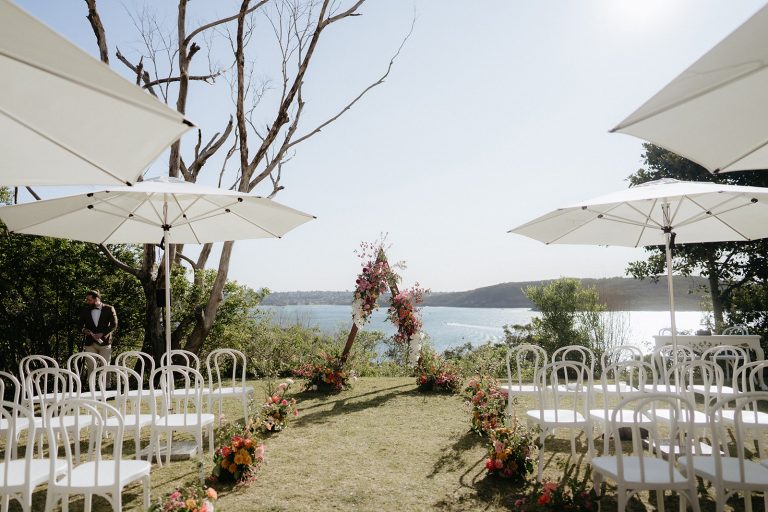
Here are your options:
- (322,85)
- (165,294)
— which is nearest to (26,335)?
(165,294)

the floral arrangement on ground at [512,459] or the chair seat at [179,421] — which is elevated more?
the chair seat at [179,421]

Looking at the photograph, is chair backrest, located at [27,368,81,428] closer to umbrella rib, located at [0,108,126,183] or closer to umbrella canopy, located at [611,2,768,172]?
umbrella rib, located at [0,108,126,183]

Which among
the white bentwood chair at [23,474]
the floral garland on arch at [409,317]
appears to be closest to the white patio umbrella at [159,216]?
the white bentwood chair at [23,474]

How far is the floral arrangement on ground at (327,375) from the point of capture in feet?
27.3

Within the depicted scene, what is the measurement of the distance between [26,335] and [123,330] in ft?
5.19

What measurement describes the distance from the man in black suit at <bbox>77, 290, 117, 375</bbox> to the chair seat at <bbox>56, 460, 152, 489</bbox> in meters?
4.52

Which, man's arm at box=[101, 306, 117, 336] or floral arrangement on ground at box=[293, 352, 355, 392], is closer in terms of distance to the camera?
man's arm at box=[101, 306, 117, 336]

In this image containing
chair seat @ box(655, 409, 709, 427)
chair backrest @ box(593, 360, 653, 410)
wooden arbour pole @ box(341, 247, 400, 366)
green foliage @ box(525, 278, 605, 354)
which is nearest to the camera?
chair backrest @ box(593, 360, 653, 410)

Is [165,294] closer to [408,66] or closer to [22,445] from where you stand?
[22,445]

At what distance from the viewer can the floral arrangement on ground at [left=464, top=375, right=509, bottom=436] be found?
4.96 meters

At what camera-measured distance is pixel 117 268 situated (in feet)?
32.0

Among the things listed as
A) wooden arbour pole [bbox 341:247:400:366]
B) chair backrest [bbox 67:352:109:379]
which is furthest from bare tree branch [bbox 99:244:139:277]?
wooden arbour pole [bbox 341:247:400:366]

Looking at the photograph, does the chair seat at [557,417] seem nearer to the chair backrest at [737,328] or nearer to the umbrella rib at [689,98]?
the umbrella rib at [689,98]

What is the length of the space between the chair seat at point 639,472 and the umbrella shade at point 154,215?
374 cm
